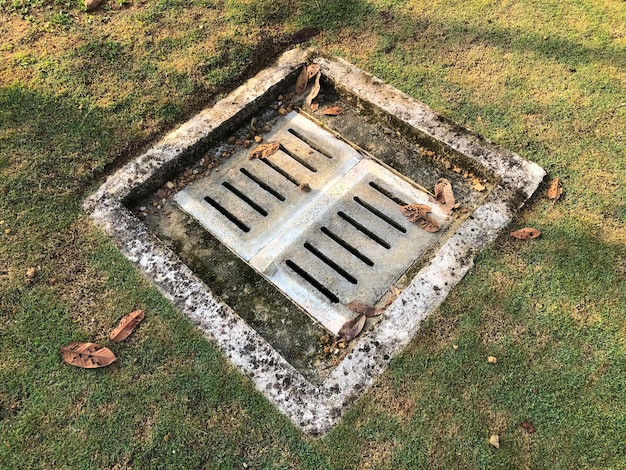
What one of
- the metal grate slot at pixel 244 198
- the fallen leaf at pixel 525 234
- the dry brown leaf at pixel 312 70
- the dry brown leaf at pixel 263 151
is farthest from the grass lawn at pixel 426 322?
the metal grate slot at pixel 244 198

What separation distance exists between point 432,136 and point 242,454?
211 cm

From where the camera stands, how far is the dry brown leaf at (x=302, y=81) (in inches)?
133

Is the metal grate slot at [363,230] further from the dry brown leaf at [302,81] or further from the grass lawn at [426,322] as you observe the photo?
the dry brown leaf at [302,81]

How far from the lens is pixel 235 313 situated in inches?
95.4

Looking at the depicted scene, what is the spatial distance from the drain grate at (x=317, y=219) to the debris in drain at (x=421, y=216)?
0.03 m

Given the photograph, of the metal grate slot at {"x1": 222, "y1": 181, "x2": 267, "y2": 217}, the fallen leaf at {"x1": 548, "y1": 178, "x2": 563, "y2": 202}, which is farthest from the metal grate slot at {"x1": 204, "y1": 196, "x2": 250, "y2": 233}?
the fallen leaf at {"x1": 548, "y1": 178, "x2": 563, "y2": 202}

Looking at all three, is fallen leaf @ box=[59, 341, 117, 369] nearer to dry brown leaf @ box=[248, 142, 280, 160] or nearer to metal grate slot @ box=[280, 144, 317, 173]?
dry brown leaf @ box=[248, 142, 280, 160]

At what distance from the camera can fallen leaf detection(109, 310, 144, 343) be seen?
93.4 inches

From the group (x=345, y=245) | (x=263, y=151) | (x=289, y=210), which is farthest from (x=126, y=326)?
(x=263, y=151)

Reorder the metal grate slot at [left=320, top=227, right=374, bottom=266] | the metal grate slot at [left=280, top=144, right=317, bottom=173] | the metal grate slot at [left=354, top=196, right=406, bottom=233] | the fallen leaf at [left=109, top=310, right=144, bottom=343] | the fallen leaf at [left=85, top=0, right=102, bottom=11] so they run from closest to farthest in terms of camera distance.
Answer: the fallen leaf at [left=109, top=310, right=144, bottom=343] → the metal grate slot at [left=320, top=227, right=374, bottom=266] → the metal grate slot at [left=354, top=196, right=406, bottom=233] → the metal grate slot at [left=280, top=144, right=317, bottom=173] → the fallen leaf at [left=85, top=0, right=102, bottom=11]

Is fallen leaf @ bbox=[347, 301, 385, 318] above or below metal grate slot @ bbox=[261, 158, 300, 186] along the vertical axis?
below

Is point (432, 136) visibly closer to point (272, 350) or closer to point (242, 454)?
point (272, 350)

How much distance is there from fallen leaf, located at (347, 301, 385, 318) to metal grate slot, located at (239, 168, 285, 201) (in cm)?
83

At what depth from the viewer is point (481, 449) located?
6.88ft
